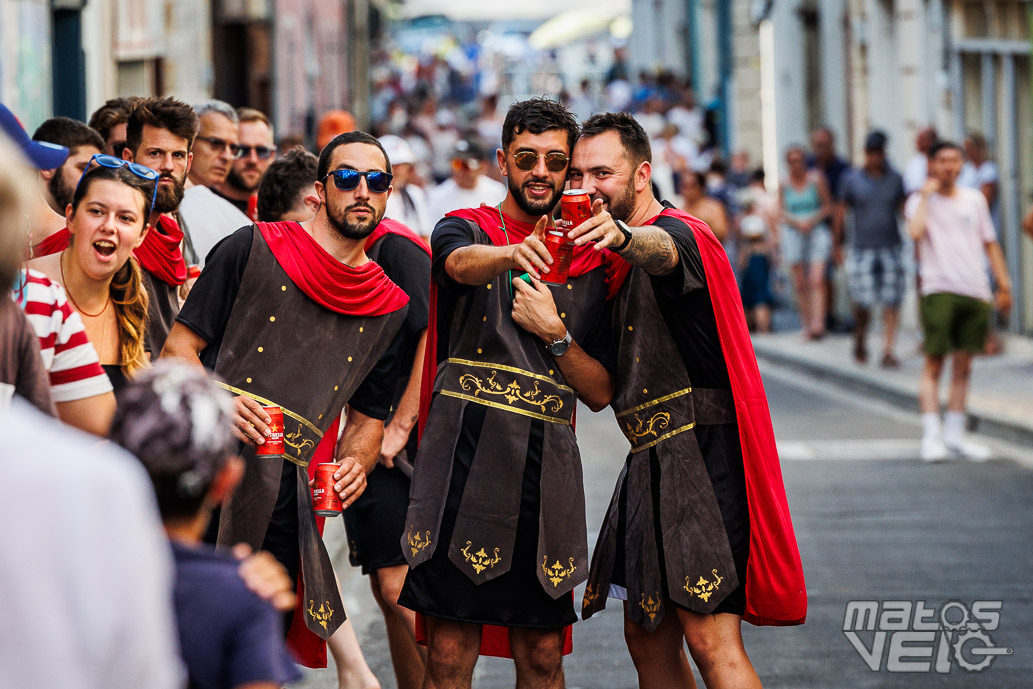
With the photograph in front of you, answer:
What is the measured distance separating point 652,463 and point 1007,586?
329 centimetres

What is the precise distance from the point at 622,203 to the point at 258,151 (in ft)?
9.78

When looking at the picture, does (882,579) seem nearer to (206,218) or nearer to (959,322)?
(206,218)

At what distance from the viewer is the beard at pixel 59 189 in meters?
5.91

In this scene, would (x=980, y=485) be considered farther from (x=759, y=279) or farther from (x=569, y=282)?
(x=759, y=279)

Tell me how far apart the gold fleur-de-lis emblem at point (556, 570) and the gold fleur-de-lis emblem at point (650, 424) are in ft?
1.37

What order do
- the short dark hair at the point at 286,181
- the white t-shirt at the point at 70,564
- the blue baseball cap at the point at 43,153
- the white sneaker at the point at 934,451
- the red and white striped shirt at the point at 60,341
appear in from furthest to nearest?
the white sneaker at the point at 934,451
the short dark hair at the point at 286,181
the blue baseball cap at the point at 43,153
the red and white striped shirt at the point at 60,341
the white t-shirt at the point at 70,564

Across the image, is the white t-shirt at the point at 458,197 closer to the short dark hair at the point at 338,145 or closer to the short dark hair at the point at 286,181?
the short dark hair at the point at 286,181

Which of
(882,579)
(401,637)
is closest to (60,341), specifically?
(401,637)

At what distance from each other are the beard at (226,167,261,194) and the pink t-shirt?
5.71 m

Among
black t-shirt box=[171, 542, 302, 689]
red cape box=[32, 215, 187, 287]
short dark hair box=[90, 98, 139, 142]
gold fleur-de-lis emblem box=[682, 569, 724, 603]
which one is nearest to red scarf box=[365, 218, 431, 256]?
red cape box=[32, 215, 187, 287]

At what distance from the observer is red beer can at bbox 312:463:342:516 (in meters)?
4.60

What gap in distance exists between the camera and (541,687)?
4508mm

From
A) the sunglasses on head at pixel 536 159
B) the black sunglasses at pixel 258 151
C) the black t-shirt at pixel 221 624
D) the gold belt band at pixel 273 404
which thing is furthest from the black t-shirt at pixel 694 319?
the black sunglasses at pixel 258 151

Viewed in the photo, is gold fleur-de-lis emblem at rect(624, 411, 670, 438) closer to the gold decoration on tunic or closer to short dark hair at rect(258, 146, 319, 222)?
the gold decoration on tunic
